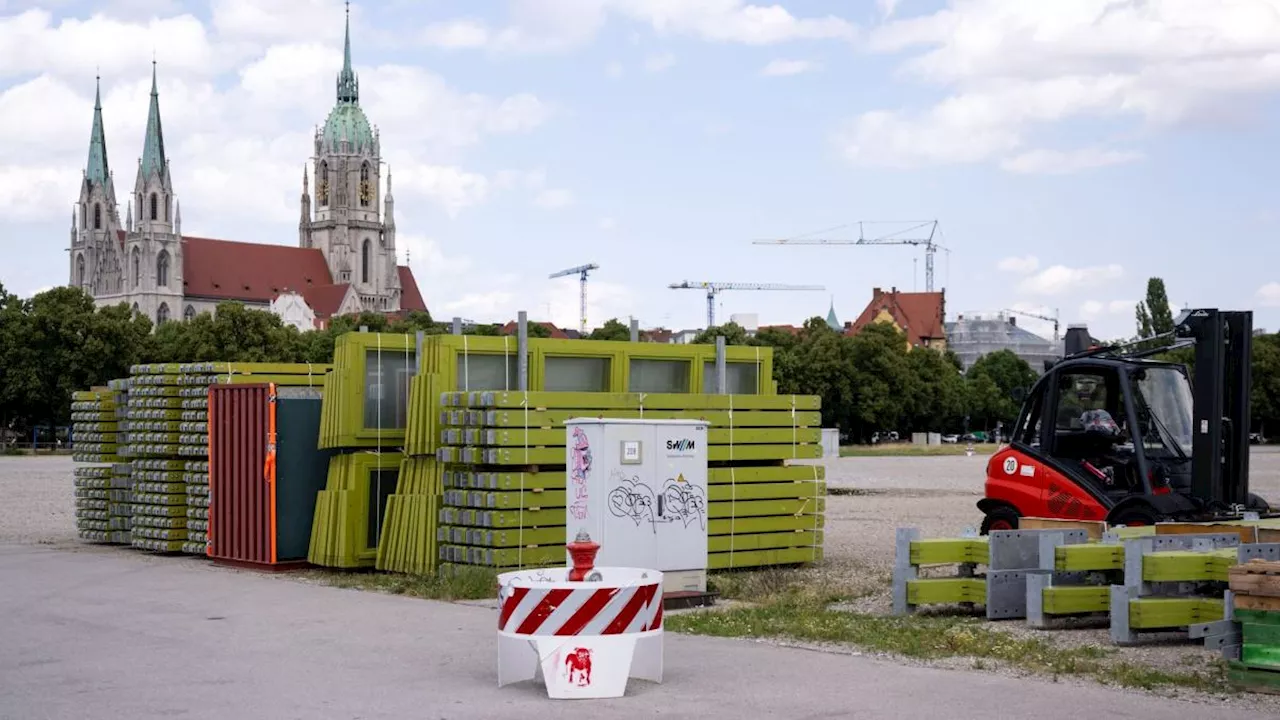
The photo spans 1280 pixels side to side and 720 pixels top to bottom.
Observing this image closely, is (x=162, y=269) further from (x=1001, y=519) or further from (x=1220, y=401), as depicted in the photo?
(x=1220, y=401)

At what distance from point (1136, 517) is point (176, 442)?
13387 millimetres

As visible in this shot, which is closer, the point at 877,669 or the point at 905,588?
the point at 877,669

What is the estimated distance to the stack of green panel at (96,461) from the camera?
24.7 metres

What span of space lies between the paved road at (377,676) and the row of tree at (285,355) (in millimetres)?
71642

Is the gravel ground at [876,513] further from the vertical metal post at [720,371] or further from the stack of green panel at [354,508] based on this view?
the stack of green panel at [354,508]

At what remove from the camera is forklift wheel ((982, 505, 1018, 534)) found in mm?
18078

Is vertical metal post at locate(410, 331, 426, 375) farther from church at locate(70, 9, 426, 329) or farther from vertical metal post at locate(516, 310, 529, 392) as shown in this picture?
church at locate(70, 9, 426, 329)

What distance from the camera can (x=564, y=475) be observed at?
18.5m

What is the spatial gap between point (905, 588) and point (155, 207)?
610 ft

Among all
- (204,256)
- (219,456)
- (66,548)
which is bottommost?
(66,548)

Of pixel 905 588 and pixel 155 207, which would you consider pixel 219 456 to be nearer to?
pixel 905 588

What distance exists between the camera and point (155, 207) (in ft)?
623

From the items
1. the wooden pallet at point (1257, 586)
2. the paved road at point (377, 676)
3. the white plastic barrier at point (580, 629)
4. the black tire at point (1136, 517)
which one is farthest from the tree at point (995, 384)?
the white plastic barrier at point (580, 629)

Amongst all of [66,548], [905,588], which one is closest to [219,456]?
[66,548]
